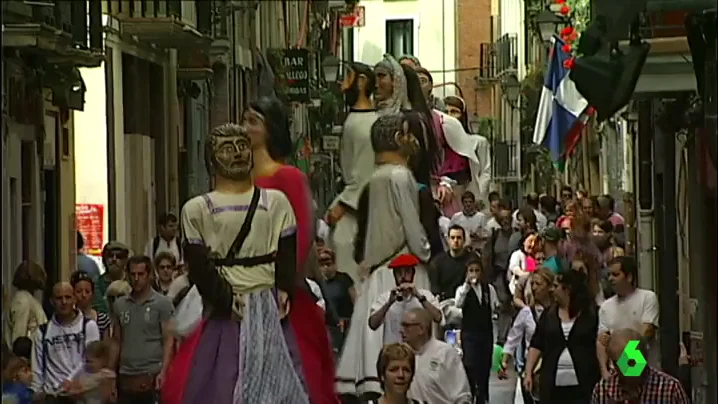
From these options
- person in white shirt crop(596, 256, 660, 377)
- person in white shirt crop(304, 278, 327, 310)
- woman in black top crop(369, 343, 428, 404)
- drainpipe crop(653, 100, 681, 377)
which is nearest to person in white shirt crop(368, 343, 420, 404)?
woman in black top crop(369, 343, 428, 404)

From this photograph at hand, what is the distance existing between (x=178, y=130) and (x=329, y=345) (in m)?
1.04

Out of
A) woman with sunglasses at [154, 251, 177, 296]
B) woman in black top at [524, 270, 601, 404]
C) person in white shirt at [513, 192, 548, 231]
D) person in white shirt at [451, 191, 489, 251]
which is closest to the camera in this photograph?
woman with sunglasses at [154, 251, 177, 296]

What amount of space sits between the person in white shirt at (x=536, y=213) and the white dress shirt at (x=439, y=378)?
3.52m

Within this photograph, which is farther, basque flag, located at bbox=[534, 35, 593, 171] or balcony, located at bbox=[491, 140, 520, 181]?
balcony, located at bbox=[491, 140, 520, 181]

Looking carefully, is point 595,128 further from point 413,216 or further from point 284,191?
point 284,191

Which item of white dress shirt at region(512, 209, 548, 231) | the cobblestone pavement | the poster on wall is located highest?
the poster on wall

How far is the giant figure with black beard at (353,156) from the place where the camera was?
11.8 meters

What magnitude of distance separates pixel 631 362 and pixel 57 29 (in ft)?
13.4

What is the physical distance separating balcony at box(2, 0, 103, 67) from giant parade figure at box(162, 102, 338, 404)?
677mm

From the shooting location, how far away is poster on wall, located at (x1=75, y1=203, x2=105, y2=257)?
9.38 meters

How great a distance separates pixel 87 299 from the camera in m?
9.93

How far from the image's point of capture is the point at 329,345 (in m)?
10.1

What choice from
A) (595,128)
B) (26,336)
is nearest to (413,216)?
(26,336)

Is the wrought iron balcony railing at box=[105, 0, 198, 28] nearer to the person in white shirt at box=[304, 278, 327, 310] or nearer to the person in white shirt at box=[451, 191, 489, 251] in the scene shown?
the person in white shirt at box=[304, 278, 327, 310]
